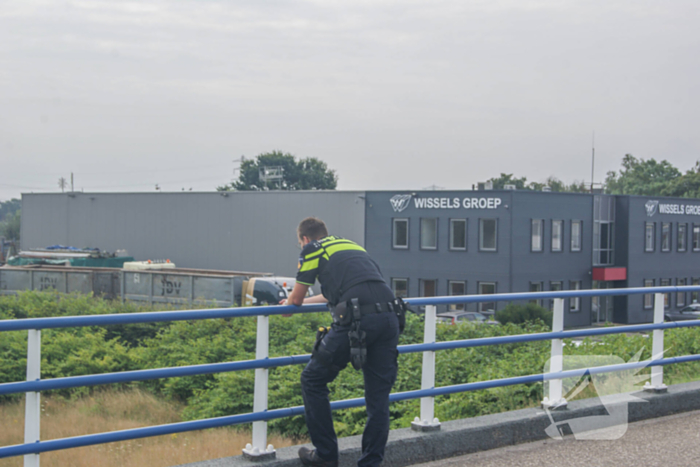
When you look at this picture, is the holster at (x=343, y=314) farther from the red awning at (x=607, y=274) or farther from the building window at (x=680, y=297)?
the building window at (x=680, y=297)

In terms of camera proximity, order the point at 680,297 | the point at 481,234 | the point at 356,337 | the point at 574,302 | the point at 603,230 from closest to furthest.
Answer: the point at 356,337
the point at 481,234
the point at 574,302
the point at 603,230
the point at 680,297

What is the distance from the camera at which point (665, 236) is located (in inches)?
2132

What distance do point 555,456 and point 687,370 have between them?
146 inches

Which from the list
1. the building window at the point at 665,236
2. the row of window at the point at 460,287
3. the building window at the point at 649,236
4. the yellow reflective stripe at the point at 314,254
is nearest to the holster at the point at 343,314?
the yellow reflective stripe at the point at 314,254

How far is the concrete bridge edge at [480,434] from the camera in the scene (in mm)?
4816

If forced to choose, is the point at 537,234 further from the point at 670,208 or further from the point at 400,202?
the point at 670,208

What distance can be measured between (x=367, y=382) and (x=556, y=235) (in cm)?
4515

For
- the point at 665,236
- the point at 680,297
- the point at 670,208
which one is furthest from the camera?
the point at 670,208

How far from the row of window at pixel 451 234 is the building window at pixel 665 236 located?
645 inches

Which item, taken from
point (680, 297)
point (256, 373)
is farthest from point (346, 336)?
point (680, 297)

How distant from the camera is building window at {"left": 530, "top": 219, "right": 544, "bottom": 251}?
46.3 meters

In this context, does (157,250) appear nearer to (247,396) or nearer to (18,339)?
(18,339)

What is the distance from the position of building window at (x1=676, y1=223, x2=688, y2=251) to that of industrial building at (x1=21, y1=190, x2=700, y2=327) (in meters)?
0.08

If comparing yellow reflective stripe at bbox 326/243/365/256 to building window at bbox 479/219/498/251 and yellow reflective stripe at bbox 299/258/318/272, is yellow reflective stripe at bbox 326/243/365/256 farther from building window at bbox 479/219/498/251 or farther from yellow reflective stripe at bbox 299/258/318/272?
building window at bbox 479/219/498/251
